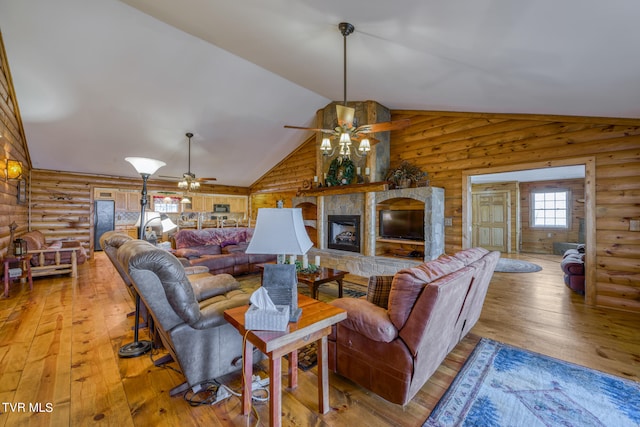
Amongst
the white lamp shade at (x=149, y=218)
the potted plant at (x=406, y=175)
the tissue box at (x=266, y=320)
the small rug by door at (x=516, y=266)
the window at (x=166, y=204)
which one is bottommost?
the small rug by door at (x=516, y=266)

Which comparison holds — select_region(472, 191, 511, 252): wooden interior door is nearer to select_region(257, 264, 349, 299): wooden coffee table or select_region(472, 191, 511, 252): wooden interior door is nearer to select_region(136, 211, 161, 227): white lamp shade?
select_region(257, 264, 349, 299): wooden coffee table

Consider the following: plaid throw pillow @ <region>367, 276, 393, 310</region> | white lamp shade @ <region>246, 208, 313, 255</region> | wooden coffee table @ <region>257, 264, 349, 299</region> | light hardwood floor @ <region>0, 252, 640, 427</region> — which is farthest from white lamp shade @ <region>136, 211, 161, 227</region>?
plaid throw pillow @ <region>367, 276, 393, 310</region>

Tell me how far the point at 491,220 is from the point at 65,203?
1274cm

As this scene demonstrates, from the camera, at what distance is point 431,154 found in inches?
198

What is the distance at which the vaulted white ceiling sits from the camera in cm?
213

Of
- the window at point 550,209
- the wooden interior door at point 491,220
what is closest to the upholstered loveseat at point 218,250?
the wooden interior door at point 491,220

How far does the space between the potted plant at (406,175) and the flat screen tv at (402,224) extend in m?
0.55

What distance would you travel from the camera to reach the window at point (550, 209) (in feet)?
26.1

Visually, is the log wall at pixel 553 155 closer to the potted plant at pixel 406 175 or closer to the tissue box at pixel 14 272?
the potted plant at pixel 406 175

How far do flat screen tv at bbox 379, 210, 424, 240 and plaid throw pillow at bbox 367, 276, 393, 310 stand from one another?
9.98ft

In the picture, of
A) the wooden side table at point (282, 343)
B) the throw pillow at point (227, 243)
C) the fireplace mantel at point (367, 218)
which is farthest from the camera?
the throw pillow at point (227, 243)

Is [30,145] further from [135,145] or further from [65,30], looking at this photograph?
[65,30]

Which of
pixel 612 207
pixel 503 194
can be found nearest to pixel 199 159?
pixel 612 207

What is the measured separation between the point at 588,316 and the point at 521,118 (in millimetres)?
2833
